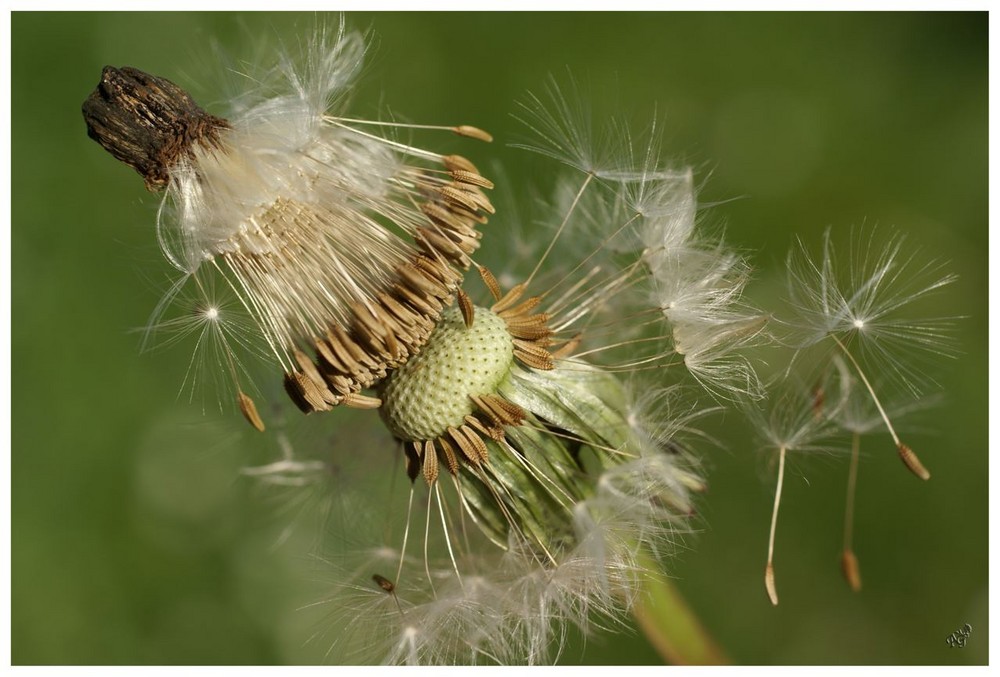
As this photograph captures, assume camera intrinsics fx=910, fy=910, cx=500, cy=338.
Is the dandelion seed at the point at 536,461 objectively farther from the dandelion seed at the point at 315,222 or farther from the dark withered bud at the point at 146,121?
the dark withered bud at the point at 146,121

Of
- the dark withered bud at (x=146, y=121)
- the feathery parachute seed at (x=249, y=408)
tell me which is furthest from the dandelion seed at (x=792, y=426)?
the dark withered bud at (x=146, y=121)

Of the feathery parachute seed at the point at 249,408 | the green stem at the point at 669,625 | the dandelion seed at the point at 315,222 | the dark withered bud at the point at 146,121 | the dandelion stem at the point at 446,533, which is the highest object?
the dark withered bud at the point at 146,121

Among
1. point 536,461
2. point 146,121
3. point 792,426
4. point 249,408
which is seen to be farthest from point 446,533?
point 146,121

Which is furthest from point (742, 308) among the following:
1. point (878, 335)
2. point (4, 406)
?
point (4, 406)

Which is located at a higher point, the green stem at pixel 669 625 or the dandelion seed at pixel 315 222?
the dandelion seed at pixel 315 222

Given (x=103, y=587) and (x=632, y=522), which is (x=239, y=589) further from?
(x=632, y=522)

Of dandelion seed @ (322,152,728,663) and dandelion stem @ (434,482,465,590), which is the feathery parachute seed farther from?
dandelion stem @ (434,482,465,590)
